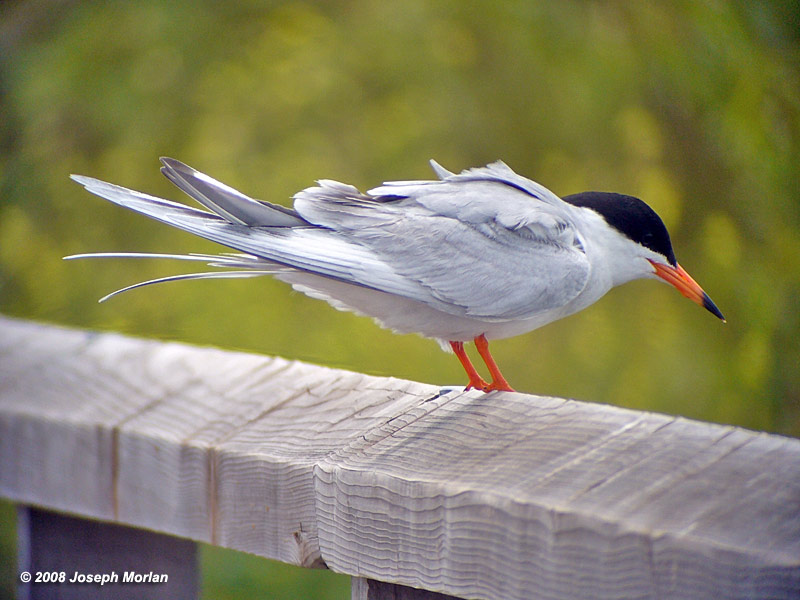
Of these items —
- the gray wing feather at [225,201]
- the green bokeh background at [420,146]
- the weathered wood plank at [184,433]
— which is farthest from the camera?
the green bokeh background at [420,146]

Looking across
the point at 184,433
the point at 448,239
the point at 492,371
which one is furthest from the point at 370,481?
the point at 448,239

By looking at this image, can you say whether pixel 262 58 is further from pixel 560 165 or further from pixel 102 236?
pixel 560 165

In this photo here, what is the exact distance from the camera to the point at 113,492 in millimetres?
1599

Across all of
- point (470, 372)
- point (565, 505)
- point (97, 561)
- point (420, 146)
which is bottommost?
point (97, 561)

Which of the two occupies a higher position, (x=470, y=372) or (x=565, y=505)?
(x=470, y=372)

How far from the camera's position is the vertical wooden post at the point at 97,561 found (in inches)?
65.3

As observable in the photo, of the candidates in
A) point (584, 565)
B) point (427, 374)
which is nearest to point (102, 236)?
point (427, 374)

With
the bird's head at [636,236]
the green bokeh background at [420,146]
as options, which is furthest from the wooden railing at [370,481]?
the green bokeh background at [420,146]

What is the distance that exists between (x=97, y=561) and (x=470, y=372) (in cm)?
88

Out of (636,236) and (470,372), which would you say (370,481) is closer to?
(470,372)

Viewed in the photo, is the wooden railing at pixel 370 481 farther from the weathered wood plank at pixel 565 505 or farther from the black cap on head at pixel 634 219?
the black cap on head at pixel 634 219

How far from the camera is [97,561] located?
5.70 feet

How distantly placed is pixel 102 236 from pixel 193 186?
2552 millimetres

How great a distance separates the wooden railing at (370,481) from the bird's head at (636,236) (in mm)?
686
